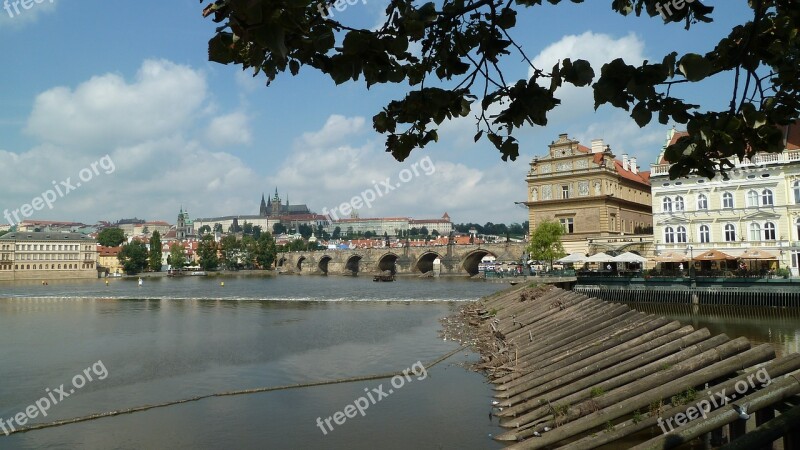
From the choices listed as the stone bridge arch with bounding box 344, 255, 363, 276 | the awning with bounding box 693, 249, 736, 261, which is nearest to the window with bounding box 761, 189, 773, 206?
the awning with bounding box 693, 249, 736, 261

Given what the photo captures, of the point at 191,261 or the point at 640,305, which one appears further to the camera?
the point at 191,261

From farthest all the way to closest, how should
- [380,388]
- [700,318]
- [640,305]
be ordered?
[640,305]
[700,318]
[380,388]

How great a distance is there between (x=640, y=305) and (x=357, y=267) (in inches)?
3958

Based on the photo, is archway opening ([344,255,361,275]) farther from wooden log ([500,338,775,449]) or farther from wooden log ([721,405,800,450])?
wooden log ([721,405,800,450])

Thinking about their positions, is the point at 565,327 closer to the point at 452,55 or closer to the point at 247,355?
the point at 247,355

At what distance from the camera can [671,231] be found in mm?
42875

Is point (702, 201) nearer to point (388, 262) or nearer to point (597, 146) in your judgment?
point (597, 146)

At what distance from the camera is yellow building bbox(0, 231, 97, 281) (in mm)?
111875

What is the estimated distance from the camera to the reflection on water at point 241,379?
1216 centimetres

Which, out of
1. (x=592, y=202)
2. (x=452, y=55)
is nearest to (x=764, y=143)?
(x=452, y=55)

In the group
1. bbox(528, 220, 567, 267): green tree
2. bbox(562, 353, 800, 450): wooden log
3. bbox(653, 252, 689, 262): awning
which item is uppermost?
bbox(528, 220, 567, 267): green tree

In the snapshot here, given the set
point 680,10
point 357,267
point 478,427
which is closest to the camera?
point 680,10

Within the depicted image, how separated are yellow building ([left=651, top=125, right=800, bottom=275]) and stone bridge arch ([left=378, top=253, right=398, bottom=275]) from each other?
78.7 m

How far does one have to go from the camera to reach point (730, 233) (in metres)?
39.5
